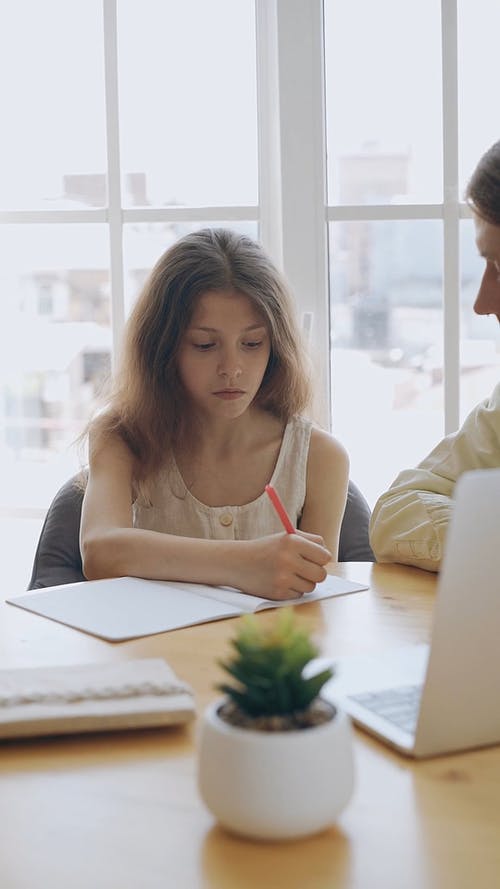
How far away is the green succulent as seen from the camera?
0.70 metres

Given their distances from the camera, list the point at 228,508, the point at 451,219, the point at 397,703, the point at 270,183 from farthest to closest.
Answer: the point at 270,183 < the point at 451,219 < the point at 228,508 < the point at 397,703

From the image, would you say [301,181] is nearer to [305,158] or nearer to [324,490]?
[305,158]

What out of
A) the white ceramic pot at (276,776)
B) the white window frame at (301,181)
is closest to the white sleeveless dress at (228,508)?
the white window frame at (301,181)

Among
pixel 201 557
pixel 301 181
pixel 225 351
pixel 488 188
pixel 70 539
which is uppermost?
pixel 301 181

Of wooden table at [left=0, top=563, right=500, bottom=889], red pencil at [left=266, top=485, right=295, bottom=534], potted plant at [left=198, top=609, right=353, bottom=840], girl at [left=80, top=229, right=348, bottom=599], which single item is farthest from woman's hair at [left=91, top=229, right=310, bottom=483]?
potted plant at [left=198, top=609, right=353, bottom=840]

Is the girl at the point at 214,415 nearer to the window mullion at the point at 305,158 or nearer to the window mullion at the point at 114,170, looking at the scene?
the window mullion at the point at 305,158

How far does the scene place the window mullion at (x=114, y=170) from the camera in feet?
9.34

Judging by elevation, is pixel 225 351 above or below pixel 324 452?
above

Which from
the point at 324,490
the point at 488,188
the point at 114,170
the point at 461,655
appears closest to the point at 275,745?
the point at 461,655

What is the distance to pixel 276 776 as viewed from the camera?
27.6 inches

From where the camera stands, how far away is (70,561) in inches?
81.7

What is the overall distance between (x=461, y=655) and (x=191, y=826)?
0.23 metres

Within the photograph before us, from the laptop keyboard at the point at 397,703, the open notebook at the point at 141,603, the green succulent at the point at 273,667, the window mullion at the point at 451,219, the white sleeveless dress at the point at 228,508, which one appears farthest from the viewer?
the window mullion at the point at 451,219

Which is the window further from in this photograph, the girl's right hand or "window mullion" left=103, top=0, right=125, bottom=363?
the girl's right hand
